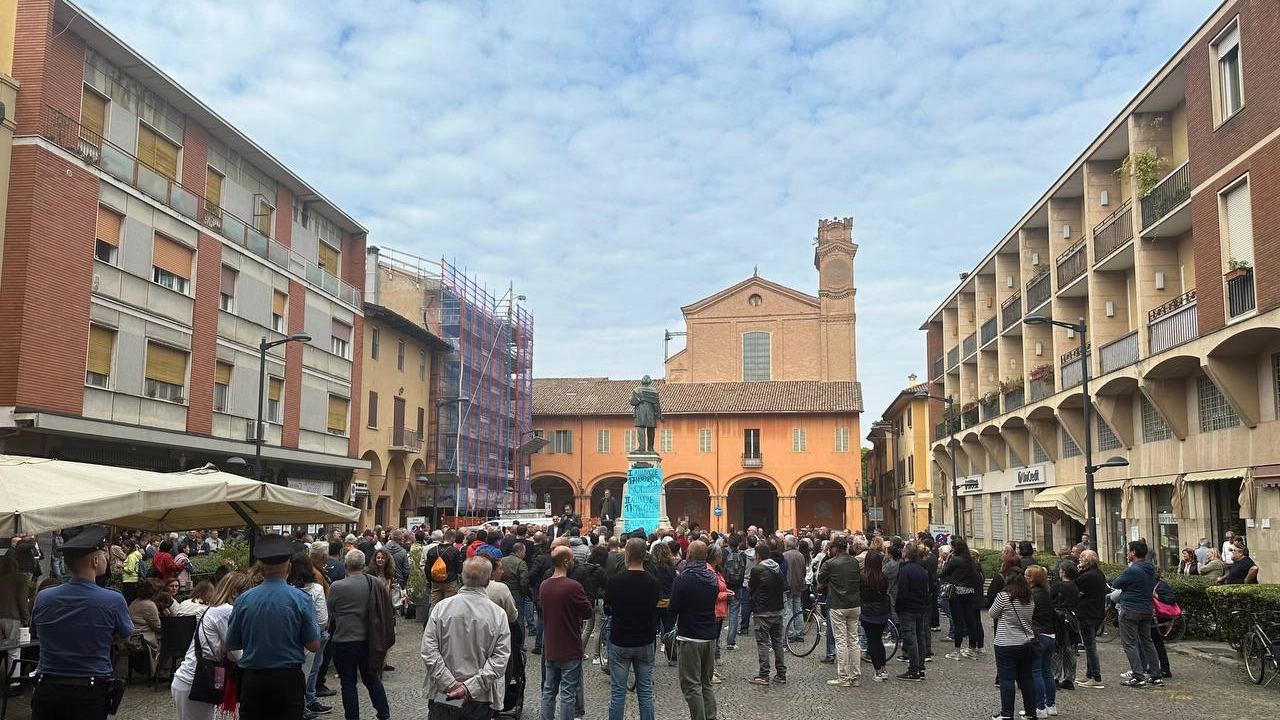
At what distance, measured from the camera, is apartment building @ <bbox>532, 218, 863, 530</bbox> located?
179 feet

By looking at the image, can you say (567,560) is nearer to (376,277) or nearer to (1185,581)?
(1185,581)

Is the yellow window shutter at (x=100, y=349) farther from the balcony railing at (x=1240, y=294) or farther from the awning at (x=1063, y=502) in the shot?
the awning at (x=1063, y=502)

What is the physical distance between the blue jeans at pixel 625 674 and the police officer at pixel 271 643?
2.98m

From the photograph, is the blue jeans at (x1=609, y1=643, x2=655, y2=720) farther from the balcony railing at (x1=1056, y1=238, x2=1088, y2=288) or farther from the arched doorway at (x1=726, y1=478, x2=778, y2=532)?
the arched doorway at (x1=726, y1=478, x2=778, y2=532)

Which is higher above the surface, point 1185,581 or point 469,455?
point 469,455

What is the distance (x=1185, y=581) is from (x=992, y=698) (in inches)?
271

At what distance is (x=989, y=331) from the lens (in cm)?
3744

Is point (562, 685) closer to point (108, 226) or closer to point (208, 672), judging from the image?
point (208, 672)

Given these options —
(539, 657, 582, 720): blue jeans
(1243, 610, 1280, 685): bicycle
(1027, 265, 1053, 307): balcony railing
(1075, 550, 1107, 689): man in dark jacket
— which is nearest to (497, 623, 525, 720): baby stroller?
(539, 657, 582, 720): blue jeans

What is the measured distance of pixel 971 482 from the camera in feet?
135

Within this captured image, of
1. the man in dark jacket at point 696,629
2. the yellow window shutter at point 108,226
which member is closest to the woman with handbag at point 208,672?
the man in dark jacket at point 696,629

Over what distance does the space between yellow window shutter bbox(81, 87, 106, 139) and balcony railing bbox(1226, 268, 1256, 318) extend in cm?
2412

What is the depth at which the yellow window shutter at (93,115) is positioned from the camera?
2284cm

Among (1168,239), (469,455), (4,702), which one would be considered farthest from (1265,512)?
(469,455)
